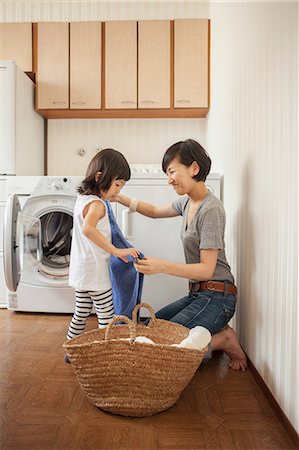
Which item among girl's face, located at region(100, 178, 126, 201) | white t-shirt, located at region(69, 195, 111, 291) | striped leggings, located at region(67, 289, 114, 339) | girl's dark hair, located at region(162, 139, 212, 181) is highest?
girl's dark hair, located at region(162, 139, 212, 181)

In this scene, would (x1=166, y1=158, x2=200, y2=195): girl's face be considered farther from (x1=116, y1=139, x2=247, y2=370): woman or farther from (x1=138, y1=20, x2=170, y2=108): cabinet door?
(x1=138, y1=20, x2=170, y2=108): cabinet door

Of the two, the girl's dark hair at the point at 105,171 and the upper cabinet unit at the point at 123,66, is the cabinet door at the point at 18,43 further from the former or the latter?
the girl's dark hair at the point at 105,171

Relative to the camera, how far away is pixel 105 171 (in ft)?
5.23

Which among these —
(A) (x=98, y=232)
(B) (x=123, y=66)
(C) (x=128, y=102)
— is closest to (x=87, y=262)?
(A) (x=98, y=232)

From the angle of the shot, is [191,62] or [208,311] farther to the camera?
[191,62]

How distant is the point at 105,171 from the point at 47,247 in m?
0.89

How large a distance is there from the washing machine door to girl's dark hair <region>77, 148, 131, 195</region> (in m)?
0.41

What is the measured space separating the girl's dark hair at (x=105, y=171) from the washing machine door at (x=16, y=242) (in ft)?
1.33

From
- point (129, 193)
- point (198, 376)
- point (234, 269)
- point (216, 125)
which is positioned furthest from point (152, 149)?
point (198, 376)

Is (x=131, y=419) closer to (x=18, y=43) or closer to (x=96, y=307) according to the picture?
(x=96, y=307)

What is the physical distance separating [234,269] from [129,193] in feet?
2.37

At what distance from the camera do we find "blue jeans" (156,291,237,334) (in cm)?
147

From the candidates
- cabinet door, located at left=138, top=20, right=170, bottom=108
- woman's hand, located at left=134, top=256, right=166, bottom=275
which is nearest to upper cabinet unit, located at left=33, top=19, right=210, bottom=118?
cabinet door, located at left=138, top=20, right=170, bottom=108

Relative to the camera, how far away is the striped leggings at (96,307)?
1.66 m
